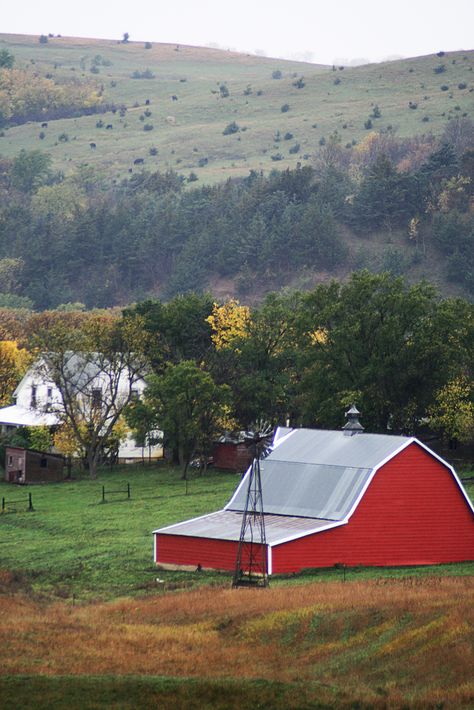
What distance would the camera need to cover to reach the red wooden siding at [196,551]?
52156 mm

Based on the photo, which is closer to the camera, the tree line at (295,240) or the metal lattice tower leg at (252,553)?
the metal lattice tower leg at (252,553)

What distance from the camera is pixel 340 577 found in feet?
163

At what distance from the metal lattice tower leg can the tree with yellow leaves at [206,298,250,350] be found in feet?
130

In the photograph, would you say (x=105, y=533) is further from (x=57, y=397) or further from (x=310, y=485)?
(x=57, y=397)

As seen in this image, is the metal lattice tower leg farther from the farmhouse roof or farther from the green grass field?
the farmhouse roof

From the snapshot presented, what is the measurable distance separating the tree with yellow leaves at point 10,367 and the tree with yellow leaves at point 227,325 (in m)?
14.8

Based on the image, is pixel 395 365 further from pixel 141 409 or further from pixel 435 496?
pixel 435 496

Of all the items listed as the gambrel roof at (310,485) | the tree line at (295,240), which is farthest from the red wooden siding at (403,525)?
the tree line at (295,240)

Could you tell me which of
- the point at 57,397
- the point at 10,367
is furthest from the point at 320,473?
the point at 10,367

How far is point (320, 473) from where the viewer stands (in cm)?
5625

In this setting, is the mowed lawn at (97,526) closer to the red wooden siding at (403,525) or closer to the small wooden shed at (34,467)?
the small wooden shed at (34,467)

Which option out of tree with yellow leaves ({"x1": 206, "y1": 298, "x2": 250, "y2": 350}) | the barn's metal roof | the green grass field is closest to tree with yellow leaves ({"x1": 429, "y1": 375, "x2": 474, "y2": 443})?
the green grass field

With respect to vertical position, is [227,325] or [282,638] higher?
[227,325]

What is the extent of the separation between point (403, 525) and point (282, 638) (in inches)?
665
